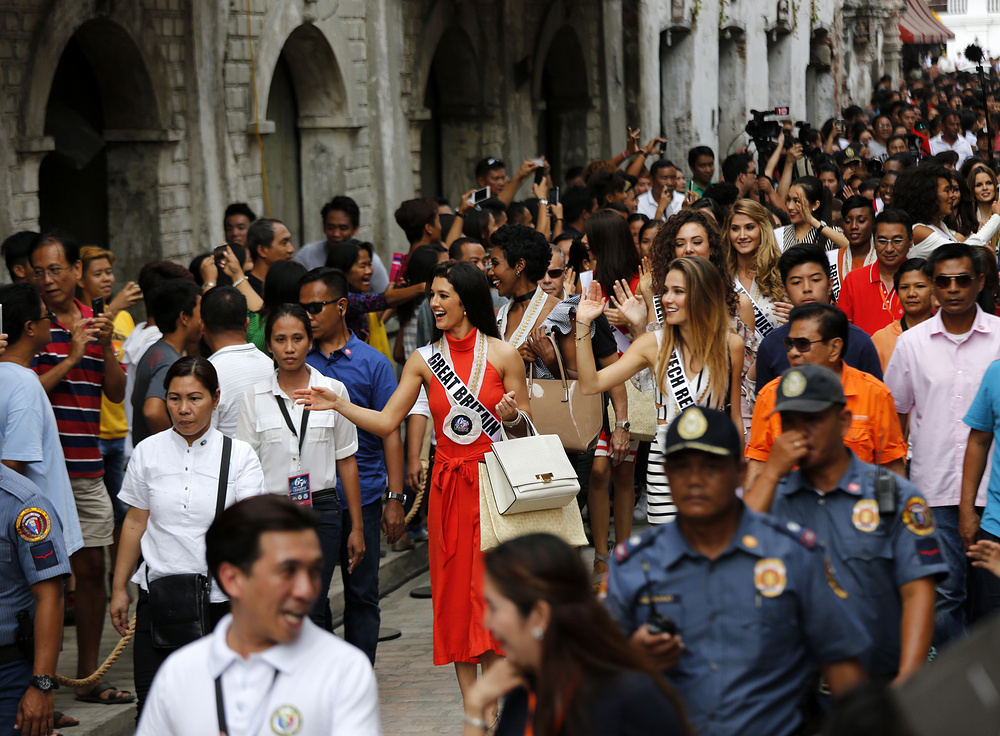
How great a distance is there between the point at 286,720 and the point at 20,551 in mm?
1774

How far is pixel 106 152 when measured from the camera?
10.1 metres

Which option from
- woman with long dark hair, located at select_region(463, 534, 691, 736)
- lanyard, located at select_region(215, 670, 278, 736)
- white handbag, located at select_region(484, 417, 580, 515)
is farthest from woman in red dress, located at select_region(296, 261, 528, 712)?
woman with long dark hair, located at select_region(463, 534, 691, 736)

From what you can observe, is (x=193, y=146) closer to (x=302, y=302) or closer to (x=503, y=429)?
(x=302, y=302)

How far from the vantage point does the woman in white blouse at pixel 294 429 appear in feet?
17.9

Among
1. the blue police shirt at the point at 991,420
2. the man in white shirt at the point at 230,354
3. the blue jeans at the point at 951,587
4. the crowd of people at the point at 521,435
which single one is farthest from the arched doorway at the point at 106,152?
the blue police shirt at the point at 991,420

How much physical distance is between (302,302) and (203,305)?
1.52 feet

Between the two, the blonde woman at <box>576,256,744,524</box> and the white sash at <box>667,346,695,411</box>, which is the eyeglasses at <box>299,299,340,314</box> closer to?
the blonde woman at <box>576,256,744,524</box>

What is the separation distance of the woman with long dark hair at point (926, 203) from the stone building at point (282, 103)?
5583 mm

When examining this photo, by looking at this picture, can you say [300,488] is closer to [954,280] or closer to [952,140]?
[954,280]

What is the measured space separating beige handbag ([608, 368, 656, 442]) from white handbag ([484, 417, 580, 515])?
163 cm

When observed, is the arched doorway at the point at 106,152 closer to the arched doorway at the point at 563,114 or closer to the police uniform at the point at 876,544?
the police uniform at the point at 876,544

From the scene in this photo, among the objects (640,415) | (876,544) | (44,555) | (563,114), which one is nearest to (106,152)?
(640,415)

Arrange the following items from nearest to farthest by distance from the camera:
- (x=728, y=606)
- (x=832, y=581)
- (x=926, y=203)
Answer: (x=728, y=606) < (x=832, y=581) < (x=926, y=203)

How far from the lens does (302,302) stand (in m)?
6.07
